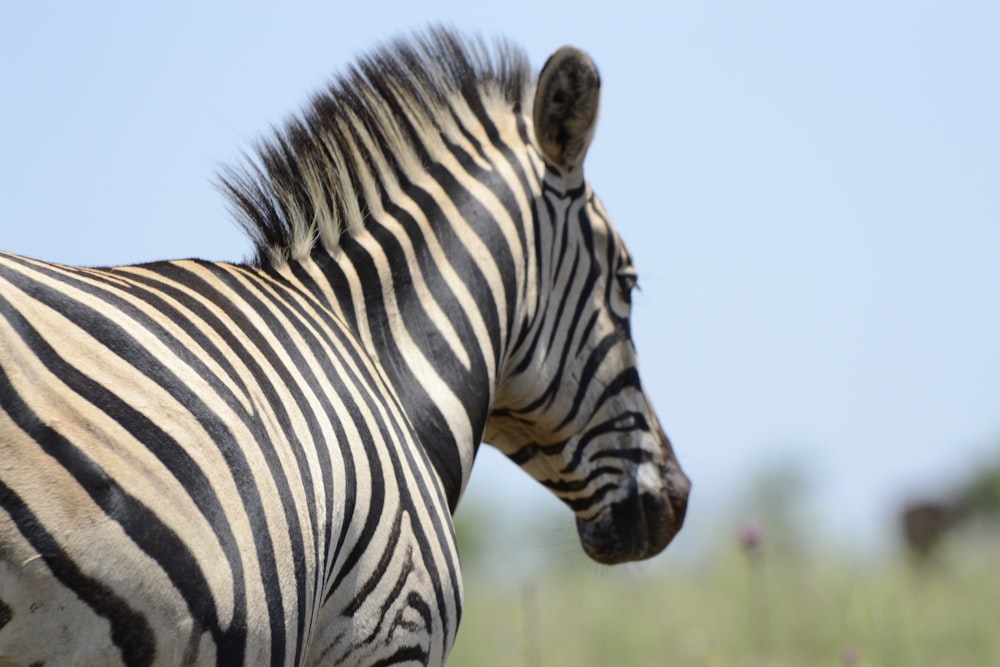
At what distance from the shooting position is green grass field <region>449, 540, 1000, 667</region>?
8.07 meters

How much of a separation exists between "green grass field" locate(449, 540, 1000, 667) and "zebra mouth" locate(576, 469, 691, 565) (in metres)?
2.94

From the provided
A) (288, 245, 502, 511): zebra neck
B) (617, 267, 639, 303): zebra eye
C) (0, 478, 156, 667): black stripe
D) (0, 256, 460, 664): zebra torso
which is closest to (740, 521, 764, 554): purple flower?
(617, 267, 639, 303): zebra eye

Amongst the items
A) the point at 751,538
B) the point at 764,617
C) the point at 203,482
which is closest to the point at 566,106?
the point at 203,482

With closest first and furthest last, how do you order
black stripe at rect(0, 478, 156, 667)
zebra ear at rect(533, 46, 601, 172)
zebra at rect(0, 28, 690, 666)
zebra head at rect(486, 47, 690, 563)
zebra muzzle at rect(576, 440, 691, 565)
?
black stripe at rect(0, 478, 156, 667) < zebra at rect(0, 28, 690, 666) < zebra ear at rect(533, 46, 601, 172) < zebra head at rect(486, 47, 690, 563) < zebra muzzle at rect(576, 440, 691, 565)

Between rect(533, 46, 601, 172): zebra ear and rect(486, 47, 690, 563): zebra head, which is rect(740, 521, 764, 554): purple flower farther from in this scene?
rect(533, 46, 601, 172): zebra ear

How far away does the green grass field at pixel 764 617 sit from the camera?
807cm

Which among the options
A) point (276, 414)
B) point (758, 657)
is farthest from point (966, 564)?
point (276, 414)

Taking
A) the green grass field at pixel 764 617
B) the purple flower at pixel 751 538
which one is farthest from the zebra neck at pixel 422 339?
the green grass field at pixel 764 617

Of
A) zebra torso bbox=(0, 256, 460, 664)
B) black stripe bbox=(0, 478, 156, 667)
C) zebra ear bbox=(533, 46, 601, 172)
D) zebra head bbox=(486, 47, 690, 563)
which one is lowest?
black stripe bbox=(0, 478, 156, 667)

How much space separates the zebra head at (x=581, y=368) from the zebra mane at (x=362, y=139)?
36cm

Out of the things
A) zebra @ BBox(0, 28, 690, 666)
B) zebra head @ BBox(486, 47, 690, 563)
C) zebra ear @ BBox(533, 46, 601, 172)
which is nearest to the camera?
zebra @ BBox(0, 28, 690, 666)

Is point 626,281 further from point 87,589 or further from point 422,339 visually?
point 87,589

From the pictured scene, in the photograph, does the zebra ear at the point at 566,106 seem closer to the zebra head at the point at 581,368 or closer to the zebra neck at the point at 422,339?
the zebra head at the point at 581,368

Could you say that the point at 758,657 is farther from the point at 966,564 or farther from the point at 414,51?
the point at 414,51
